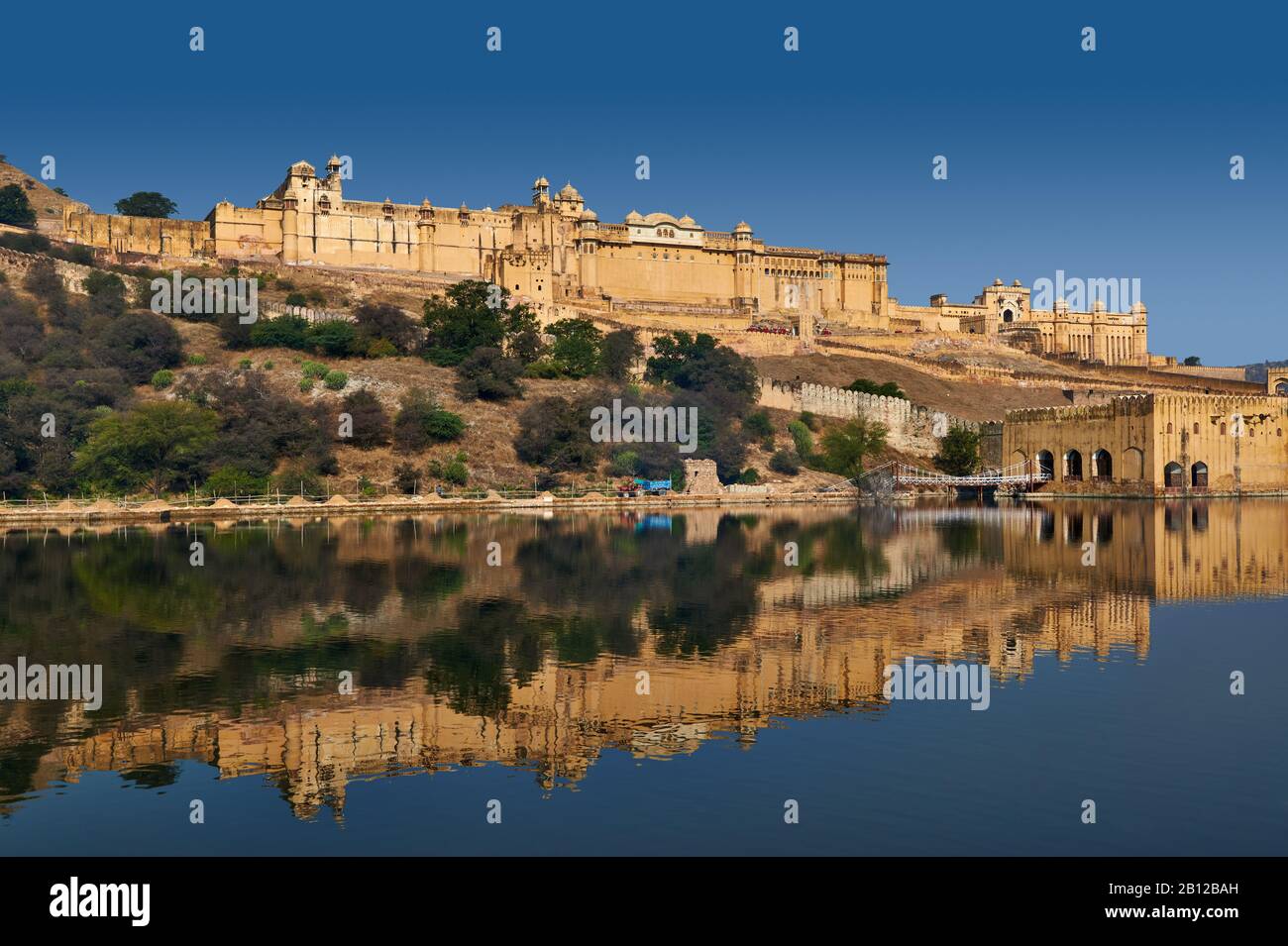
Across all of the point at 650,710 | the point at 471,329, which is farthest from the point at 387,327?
the point at 650,710

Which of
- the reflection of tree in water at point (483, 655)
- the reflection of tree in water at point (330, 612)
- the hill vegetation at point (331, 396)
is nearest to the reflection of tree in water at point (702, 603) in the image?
the reflection of tree in water at point (330, 612)

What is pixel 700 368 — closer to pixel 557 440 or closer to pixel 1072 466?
pixel 557 440

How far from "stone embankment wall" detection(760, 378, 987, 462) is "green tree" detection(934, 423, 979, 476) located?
189 inches

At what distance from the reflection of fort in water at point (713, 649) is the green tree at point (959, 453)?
26.8 metres

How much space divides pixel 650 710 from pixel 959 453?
4906cm

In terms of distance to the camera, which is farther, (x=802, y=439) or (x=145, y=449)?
(x=802, y=439)

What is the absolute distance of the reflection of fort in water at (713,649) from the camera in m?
11.4

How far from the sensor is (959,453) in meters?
59.7

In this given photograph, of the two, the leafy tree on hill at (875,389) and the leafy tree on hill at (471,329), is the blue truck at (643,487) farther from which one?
the leafy tree on hill at (875,389)

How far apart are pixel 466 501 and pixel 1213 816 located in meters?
38.3

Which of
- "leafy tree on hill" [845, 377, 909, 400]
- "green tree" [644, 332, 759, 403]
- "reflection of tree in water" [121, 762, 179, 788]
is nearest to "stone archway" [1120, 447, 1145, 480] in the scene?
"green tree" [644, 332, 759, 403]

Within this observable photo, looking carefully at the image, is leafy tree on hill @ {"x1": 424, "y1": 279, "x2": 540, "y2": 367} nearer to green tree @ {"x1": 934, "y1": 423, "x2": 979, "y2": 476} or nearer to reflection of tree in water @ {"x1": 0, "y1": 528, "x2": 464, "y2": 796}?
green tree @ {"x1": 934, "y1": 423, "x2": 979, "y2": 476}

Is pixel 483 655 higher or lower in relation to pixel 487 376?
lower
